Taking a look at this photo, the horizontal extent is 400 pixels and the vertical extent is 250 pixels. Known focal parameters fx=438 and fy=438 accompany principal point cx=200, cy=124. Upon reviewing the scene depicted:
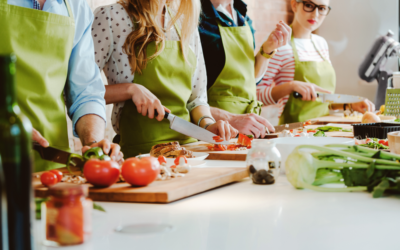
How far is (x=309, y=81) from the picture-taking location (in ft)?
11.4

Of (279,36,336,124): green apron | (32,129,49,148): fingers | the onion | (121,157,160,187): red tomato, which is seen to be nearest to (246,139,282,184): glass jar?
(121,157,160,187): red tomato

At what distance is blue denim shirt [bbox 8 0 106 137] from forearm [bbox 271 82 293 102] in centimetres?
179

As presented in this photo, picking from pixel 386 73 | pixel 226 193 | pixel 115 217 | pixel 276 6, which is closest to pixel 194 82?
pixel 226 193

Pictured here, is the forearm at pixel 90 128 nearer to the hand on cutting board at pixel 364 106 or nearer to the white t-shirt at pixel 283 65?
the white t-shirt at pixel 283 65

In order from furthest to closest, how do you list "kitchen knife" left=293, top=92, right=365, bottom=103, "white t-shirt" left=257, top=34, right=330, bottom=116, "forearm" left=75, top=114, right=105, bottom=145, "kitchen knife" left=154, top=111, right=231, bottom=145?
"white t-shirt" left=257, top=34, right=330, bottom=116 < "kitchen knife" left=293, top=92, right=365, bottom=103 < "kitchen knife" left=154, top=111, right=231, bottom=145 < "forearm" left=75, top=114, right=105, bottom=145

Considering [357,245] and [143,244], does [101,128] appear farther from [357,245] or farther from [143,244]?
[357,245]

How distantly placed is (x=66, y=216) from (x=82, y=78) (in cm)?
104

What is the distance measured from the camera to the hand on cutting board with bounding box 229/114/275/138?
1.86 m

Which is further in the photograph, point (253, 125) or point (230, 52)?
point (230, 52)

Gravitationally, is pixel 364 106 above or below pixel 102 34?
below

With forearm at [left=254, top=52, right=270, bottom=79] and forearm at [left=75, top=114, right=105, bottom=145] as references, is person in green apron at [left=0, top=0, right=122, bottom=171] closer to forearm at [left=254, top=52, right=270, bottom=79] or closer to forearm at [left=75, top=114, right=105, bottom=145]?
forearm at [left=75, top=114, right=105, bottom=145]

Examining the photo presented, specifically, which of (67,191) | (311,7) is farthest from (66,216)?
(311,7)

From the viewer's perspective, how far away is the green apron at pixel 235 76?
2504 millimetres

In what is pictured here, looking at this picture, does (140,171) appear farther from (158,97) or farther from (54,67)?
(158,97)
